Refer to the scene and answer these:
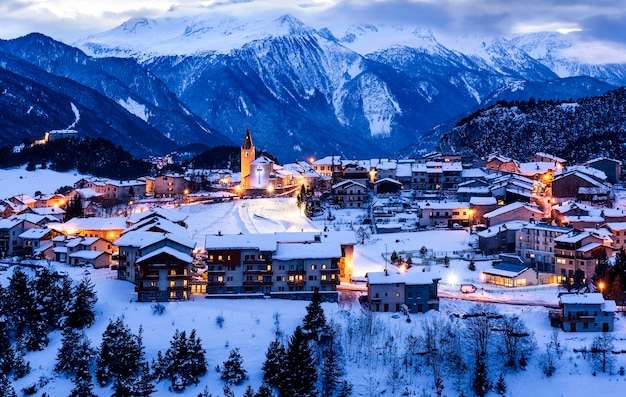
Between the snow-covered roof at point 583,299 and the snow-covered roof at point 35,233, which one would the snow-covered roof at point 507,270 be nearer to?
the snow-covered roof at point 583,299

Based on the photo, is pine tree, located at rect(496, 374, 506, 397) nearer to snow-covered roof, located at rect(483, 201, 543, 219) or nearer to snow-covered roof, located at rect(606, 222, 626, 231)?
snow-covered roof, located at rect(606, 222, 626, 231)

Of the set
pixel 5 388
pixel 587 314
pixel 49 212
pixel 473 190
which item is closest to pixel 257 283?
pixel 5 388

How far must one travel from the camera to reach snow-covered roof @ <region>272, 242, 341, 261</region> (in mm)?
59875

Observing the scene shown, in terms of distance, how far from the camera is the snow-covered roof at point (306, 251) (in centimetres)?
5988

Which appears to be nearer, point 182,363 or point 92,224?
point 182,363

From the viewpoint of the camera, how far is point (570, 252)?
61750mm

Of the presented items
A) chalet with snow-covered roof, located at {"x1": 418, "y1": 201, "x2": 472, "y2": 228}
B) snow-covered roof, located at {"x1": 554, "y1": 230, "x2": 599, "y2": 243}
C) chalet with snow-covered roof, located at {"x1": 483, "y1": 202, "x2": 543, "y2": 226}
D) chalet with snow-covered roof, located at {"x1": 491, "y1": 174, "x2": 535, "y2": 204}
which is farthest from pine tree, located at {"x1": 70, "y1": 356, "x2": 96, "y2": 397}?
chalet with snow-covered roof, located at {"x1": 491, "y1": 174, "x2": 535, "y2": 204}

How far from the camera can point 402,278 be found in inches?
2254

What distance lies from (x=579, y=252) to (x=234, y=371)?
97.8ft

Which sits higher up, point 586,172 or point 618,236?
point 586,172

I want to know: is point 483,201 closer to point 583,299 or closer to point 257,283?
point 583,299

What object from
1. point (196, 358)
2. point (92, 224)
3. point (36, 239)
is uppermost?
point (92, 224)

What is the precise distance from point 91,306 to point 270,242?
48.3 ft

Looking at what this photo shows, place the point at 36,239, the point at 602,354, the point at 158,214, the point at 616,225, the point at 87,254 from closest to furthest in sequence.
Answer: the point at 602,354, the point at 616,225, the point at 87,254, the point at 158,214, the point at 36,239
